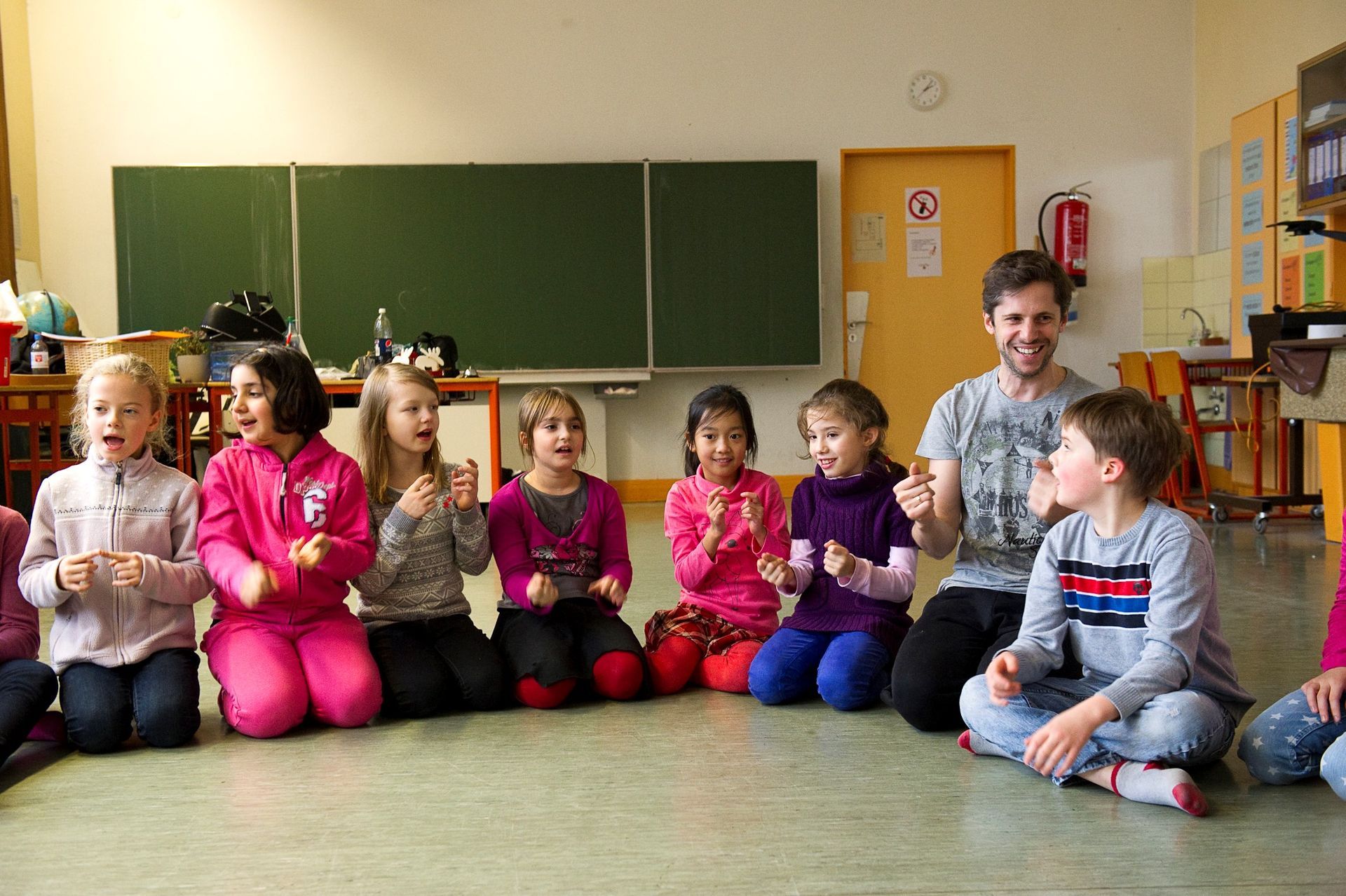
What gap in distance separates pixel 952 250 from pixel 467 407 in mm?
3241

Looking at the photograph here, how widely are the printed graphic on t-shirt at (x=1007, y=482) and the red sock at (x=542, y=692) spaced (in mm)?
921

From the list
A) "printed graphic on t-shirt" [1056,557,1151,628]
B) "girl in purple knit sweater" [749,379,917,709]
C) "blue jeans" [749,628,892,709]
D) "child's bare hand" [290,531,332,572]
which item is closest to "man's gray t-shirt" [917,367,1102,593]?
"girl in purple knit sweater" [749,379,917,709]

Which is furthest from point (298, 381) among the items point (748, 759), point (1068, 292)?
point (1068, 292)

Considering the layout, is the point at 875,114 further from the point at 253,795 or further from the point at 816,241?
the point at 253,795

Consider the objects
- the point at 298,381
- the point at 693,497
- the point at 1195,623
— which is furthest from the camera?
the point at 693,497

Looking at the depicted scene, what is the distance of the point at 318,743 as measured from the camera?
2221 mm

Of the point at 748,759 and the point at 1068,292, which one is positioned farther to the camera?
the point at 1068,292

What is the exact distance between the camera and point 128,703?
2.18 metres

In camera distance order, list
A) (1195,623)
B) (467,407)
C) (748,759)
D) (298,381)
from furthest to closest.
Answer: (467,407) < (298,381) < (748,759) < (1195,623)

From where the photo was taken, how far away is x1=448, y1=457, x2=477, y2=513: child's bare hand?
2.44m

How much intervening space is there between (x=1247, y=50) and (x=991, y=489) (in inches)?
203

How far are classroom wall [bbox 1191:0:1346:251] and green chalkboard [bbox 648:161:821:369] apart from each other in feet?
7.70

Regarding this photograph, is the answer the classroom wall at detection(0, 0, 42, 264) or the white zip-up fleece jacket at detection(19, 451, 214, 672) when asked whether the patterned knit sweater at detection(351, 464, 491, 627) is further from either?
the classroom wall at detection(0, 0, 42, 264)

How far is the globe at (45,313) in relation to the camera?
4.22 m
